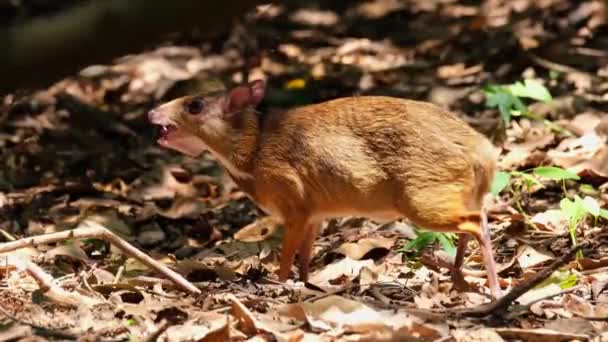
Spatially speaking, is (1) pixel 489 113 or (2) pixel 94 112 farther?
(2) pixel 94 112

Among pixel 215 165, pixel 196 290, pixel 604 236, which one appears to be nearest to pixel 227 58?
pixel 215 165

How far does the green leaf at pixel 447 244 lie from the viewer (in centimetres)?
559

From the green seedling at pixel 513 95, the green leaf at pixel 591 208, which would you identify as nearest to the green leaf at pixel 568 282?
the green leaf at pixel 591 208

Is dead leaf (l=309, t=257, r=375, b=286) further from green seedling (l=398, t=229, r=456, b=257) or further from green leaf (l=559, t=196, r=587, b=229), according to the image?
green leaf (l=559, t=196, r=587, b=229)

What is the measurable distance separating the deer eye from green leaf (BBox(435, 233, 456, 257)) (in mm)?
1536

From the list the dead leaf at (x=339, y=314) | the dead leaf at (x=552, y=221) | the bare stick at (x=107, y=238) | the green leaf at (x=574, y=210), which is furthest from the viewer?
the dead leaf at (x=552, y=221)

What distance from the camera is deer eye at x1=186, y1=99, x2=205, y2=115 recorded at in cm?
584

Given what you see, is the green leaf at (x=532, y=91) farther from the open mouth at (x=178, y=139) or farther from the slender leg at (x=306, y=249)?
the open mouth at (x=178, y=139)

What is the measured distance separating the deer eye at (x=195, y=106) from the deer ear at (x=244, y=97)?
0.14 metres

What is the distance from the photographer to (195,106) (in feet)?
19.2

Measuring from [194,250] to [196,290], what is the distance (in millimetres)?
2519

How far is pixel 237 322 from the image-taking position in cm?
418

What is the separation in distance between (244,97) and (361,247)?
3.84 ft

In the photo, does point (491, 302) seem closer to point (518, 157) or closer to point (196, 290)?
point (196, 290)
